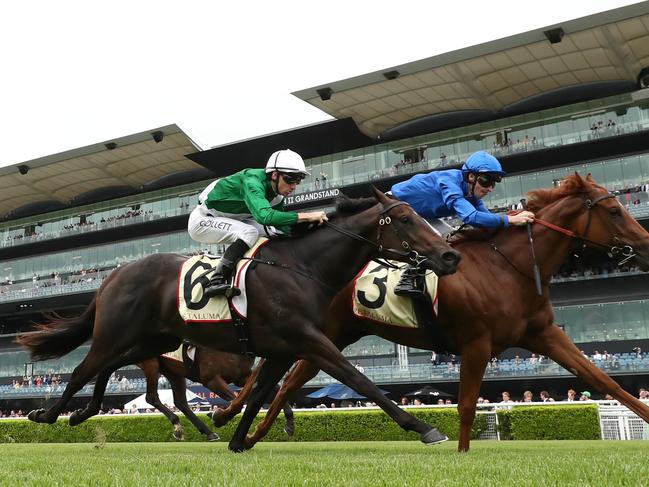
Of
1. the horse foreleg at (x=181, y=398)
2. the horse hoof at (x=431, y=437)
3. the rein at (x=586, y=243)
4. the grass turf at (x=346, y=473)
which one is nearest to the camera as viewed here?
the grass turf at (x=346, y=473)

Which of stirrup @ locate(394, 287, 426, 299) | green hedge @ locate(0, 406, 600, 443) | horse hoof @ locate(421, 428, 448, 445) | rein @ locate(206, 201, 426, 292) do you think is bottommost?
green hedge @ locate(0, 406, 600, 443)

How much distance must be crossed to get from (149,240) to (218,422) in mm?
33915

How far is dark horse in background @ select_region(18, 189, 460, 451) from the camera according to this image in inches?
195

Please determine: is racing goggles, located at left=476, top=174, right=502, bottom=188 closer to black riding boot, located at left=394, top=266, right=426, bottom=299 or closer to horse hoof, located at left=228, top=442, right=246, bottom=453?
black riding boot, located at left=394, top=266, right=426, bottom=299

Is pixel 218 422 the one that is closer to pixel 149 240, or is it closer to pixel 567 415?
pixel 567 415

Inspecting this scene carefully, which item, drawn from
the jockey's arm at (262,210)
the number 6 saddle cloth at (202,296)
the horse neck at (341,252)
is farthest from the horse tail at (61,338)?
the horse neck at (341,252)

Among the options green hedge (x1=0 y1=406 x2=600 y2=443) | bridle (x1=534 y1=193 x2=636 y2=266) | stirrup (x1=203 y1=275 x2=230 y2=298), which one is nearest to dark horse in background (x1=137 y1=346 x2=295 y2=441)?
green hedge (x1=0 y1=406 x2=600 y2=443)

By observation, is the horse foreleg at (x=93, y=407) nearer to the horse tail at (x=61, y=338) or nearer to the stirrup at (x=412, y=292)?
the horse tail at (x=61, y=338)

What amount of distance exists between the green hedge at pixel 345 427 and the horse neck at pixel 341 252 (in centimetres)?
437

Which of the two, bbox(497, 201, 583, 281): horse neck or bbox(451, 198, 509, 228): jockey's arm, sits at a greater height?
bbox(451, 198, 509, 228): jockey's arm

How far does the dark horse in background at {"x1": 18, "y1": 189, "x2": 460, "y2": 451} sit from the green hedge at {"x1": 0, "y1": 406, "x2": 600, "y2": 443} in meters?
2.73

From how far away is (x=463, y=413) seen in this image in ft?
18.0

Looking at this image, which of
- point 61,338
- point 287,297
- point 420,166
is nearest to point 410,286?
point 287,297

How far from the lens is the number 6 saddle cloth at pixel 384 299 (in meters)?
5.90
